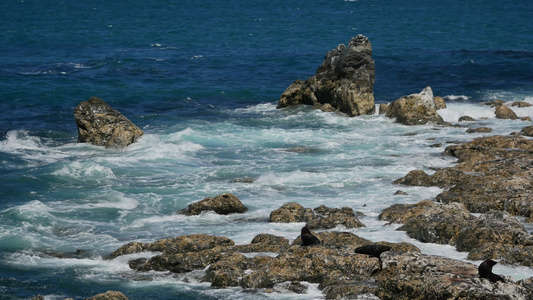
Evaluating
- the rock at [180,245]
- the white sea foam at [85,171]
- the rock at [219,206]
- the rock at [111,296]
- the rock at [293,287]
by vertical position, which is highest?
the rock at [111,296]

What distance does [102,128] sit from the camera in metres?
34.1

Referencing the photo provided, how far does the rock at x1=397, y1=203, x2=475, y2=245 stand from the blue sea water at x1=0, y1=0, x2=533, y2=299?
0.50 meters

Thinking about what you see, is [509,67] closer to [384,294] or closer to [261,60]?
[261,60]

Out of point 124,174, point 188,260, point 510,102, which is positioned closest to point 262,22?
point 510,102

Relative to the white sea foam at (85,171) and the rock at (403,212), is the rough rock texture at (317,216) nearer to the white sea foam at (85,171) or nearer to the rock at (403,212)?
the rock at (403,212)

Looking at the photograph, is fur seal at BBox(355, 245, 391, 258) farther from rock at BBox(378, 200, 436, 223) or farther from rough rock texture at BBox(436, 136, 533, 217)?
rough rock texture at BBox(436, 136, 533, 217)

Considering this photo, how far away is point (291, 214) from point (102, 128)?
584 inches

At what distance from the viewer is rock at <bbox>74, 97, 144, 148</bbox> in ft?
111

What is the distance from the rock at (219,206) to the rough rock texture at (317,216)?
1626mm

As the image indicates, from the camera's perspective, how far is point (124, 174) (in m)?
29.5

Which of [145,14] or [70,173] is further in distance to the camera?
[145,14]

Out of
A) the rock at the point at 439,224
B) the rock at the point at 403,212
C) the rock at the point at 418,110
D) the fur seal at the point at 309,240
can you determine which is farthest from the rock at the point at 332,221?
the rock at the point at 418,110

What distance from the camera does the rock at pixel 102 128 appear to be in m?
33.9

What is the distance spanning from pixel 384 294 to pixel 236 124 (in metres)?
25.4
